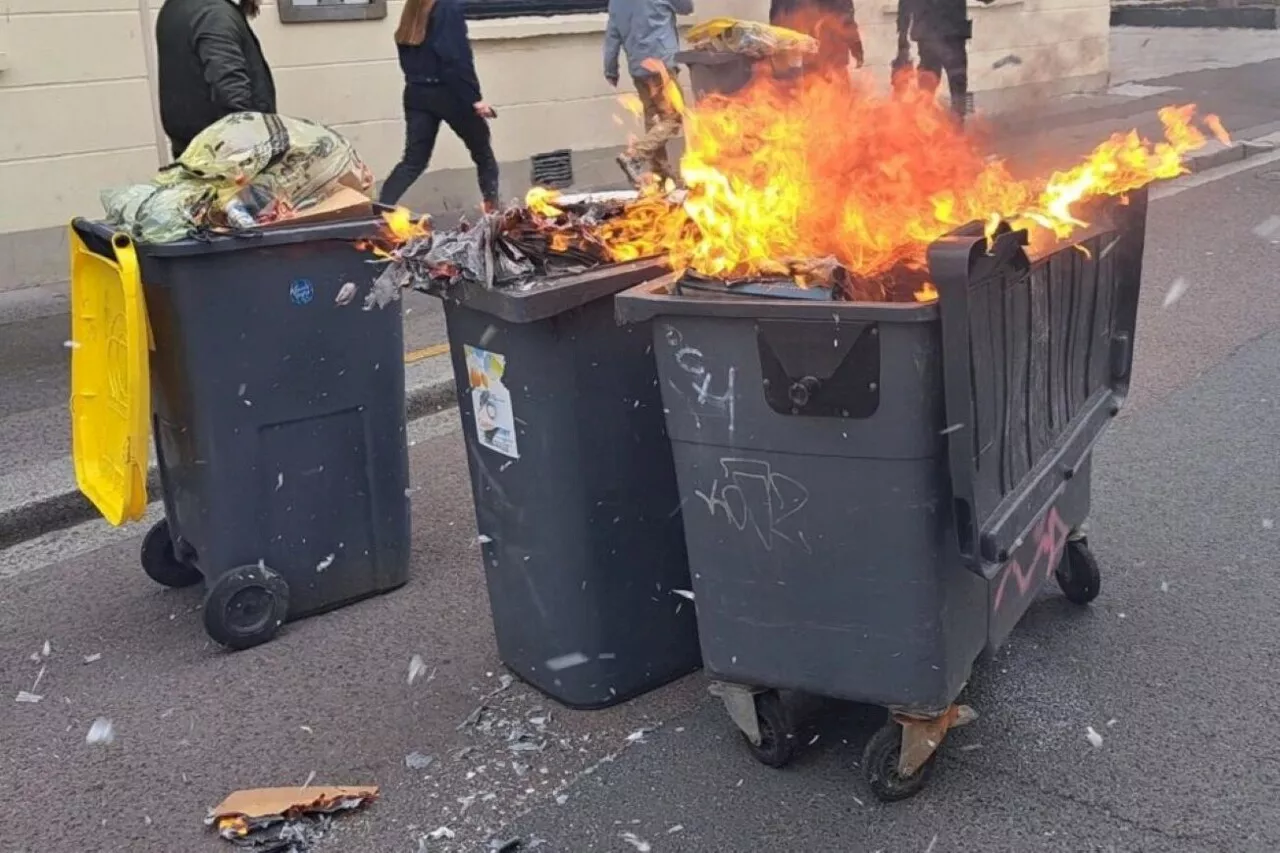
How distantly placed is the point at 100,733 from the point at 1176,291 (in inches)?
249

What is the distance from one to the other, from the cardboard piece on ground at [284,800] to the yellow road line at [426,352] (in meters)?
3.68

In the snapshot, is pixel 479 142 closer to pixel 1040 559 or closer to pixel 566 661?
pixel 566 661

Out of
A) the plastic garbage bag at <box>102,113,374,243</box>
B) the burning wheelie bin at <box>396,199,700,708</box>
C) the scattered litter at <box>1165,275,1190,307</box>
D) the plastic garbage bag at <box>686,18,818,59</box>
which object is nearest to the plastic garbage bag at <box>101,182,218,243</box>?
the plastic garbage bag at <box>102,113,374,243</box>

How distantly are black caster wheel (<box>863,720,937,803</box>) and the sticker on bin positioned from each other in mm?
1109

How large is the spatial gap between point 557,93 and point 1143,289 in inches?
201

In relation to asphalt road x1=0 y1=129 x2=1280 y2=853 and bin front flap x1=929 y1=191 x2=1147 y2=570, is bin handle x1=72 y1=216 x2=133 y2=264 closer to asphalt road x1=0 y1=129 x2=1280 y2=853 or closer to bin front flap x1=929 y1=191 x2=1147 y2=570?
asphalt road x1=0 y1=129 x2=1280 y2=853

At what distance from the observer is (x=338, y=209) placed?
3992 mm

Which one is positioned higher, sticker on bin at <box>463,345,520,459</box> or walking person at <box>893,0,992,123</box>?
walking person at <box>893,0,992,123</box>

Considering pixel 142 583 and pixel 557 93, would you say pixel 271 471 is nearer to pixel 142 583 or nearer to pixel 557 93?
pixel 142 583

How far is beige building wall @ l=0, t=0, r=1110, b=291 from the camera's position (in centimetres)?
814

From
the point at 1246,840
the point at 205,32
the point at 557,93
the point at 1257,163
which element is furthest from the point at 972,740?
the point at 1257,163

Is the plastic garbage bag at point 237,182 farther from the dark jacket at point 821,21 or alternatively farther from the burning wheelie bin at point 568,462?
the dark jacket at point 821,21

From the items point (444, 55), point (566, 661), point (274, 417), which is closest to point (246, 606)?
point (274, 417)

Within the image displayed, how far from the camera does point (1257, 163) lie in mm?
12172
